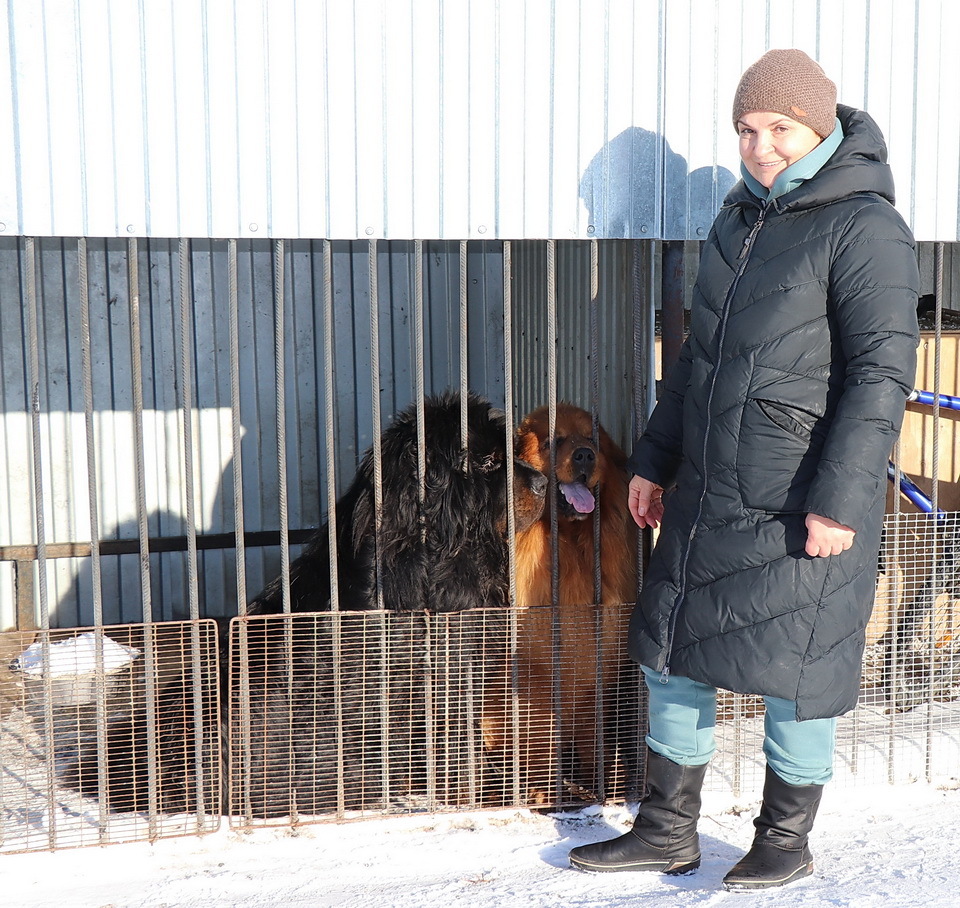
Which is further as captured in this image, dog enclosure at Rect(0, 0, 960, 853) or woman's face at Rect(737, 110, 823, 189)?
dog enclosure at Rect(0, 0, 960, 853)

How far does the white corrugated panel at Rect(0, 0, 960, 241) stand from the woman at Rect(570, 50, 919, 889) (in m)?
0.53

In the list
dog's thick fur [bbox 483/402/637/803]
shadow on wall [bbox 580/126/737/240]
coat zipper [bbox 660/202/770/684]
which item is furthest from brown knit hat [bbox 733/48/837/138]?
dog's thick fur [bbox 483/402/637/803]

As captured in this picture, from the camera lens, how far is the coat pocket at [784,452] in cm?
220

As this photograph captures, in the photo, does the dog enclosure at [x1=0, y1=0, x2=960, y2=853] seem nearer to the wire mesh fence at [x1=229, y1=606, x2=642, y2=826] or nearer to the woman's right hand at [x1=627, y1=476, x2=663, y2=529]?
the wire mesh fence at [x1=229, y1=606, x2=642, y2=826]

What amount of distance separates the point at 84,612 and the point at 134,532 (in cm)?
49

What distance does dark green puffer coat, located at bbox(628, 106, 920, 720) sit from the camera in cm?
209

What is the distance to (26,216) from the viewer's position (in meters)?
2.50

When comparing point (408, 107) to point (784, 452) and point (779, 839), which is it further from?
point (779, 839)

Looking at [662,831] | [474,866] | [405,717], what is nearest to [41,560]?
[405,717]

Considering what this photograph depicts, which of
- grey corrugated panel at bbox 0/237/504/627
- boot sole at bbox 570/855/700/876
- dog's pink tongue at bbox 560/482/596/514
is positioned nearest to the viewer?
boot sole at bbox 570/855/700/876

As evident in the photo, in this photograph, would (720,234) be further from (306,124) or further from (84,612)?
(84,612)

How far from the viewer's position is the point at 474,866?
102 inches

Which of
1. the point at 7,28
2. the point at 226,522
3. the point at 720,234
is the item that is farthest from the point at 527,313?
the point at 7,28

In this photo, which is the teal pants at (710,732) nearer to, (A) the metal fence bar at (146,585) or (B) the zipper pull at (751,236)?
(B) the zipper pull at (751,236)
